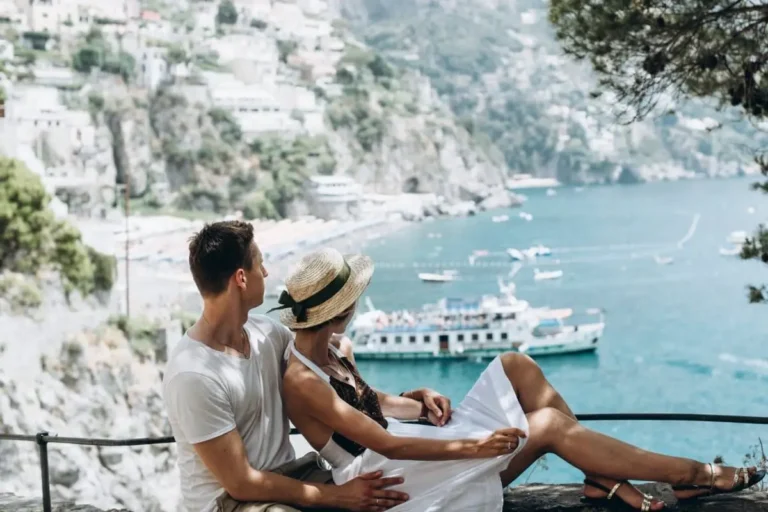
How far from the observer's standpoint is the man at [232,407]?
50.8 inches

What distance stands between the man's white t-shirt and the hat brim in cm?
6

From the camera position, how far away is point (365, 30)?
40906 millimetres

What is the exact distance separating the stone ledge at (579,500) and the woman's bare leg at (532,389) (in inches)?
2.1

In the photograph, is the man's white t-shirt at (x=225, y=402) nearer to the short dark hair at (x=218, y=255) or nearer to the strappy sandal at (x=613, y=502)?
the short dark hair at (x=218, y=255)

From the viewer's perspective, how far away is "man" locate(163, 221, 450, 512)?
1.29 metres

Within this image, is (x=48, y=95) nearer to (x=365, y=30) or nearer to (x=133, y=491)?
(x=133, y=491)

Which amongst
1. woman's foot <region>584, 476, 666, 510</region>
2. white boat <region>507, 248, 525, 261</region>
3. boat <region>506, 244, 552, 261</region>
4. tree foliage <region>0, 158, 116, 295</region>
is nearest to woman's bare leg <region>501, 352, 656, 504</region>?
woman's foot <region>584, 476, 666, 510</region>

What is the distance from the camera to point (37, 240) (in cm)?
2275

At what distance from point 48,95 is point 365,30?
1669 centimetres

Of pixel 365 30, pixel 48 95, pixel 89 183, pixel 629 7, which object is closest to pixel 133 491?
pixel 89 183

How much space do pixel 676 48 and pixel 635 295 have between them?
99.4ft

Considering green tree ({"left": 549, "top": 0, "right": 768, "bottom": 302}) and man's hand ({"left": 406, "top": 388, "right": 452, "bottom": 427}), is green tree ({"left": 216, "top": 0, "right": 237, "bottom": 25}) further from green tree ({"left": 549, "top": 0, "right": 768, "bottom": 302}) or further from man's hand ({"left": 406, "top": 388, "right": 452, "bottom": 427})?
man's hand ({"left": 406, "top": 388, "right": 452, "bottom": 427})

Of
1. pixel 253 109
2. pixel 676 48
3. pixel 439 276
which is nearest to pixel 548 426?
pixel 676 48

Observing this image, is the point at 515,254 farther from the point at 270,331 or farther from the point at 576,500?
the point at 270,331
